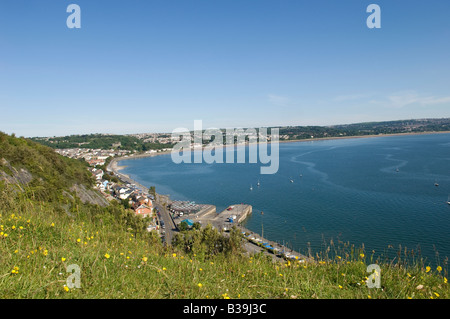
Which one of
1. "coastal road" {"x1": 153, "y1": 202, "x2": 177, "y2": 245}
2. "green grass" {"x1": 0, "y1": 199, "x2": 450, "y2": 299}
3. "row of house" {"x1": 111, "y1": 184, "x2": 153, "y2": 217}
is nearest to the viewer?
"green grass" {"x1": 0, "y1": 199, "x2": 450, "y2": 299}

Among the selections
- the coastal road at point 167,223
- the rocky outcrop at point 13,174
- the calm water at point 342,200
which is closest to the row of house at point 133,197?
the coastal road at point 167,223

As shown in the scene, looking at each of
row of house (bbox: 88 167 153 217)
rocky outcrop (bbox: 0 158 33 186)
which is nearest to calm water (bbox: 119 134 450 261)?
row of house (bbox: 88 167 153 217)

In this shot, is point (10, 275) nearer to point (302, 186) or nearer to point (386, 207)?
point (386, 207)

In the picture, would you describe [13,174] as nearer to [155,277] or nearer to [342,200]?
[155,277]

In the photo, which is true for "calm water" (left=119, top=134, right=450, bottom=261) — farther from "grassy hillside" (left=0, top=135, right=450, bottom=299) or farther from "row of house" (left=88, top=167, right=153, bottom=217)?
"grassy hillside" (left=0, top=135, right=450, bottom=299)

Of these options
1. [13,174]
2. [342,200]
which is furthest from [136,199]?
[342,200]

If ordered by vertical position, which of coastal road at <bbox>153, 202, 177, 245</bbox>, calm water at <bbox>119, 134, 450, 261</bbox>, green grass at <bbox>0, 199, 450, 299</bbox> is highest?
green grass at <bbox>0, 199, 450, 299</bbox>
